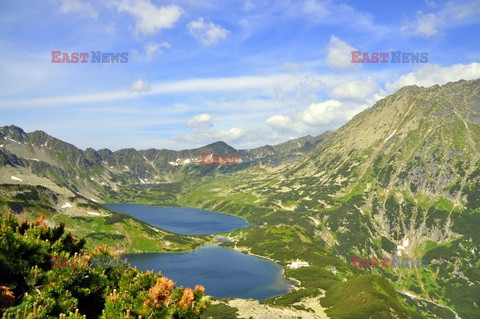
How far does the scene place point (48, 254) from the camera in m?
22.0

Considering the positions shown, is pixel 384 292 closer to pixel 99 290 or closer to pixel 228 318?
pixel 228 318

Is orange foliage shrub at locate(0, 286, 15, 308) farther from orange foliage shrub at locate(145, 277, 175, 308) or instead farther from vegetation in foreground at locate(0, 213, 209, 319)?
orange foliage shrub at locate(145, 277, 175, 308)

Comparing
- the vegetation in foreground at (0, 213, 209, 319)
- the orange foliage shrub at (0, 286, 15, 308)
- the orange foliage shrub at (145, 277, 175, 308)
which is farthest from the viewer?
the orange foliage shrub at (145, 277, 175, 308)

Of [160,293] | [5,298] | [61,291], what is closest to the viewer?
[5,298]

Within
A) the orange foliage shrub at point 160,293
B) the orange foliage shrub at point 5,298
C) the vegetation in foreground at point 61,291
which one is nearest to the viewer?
the orange foliage shrub at point 5,298

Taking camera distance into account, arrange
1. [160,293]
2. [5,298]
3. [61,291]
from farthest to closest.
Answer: [160,293] < [61,291] < [5,298]

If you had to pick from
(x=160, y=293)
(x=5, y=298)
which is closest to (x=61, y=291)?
(x=5, y=298)

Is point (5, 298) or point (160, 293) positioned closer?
point (5, 298)

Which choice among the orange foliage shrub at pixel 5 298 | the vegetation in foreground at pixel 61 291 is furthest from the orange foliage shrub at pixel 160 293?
the orange foliage shrub at pixel 5 298

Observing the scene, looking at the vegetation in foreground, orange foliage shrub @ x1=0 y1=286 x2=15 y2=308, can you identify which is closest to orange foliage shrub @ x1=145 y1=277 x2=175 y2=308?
the vegetation in foreground

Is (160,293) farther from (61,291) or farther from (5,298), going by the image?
(5,298)

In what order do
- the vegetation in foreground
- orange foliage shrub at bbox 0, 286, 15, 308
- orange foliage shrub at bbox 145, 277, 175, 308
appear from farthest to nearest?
orange foliage shrub at bbox 145, 277, 175, 308 < the vegetation in foreground < orange foliage shrub at bbox 0, 286, 15, 308

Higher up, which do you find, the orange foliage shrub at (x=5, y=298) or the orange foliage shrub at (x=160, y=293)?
the orange foliage shrub at (x=5, y=298)

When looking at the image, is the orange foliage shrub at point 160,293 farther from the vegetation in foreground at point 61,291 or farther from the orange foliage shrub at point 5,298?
the orange foliage shrub at point 5,298
